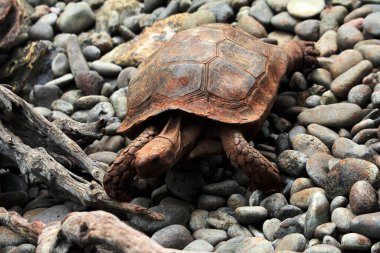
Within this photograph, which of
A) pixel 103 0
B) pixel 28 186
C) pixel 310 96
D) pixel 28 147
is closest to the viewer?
pixel 28 147

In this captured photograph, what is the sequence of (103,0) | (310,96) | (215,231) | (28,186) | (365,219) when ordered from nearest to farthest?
(365,219), (215,231), (28,186), (310,96), (103,0)

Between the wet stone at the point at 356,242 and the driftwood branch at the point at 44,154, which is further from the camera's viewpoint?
the driftwood branch at the point at 44,154

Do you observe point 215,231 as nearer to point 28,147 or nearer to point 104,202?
point 104,202

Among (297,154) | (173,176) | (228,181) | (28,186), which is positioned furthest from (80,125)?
(297,154)

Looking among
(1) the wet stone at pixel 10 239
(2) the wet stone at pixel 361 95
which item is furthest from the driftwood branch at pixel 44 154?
(2) the wet stone at pixel 361 95

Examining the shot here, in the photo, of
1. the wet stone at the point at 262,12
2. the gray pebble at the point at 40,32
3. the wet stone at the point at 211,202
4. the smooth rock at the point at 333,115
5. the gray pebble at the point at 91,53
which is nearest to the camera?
the wet stone at the point at 211,202

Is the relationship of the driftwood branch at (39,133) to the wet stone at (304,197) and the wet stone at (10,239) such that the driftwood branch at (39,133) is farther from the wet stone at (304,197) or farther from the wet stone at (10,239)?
the wet stone at (304,197)

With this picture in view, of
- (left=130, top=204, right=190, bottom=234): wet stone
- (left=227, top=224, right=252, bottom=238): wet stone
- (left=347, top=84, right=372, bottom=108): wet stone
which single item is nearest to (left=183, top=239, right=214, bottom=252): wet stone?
(left=227, top=224, right=252, bottom=238): wet stone

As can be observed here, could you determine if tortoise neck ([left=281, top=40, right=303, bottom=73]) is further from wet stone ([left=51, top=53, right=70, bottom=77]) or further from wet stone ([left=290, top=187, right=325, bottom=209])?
wet stone ([left=51, top=53, right=70, bottom=77])
